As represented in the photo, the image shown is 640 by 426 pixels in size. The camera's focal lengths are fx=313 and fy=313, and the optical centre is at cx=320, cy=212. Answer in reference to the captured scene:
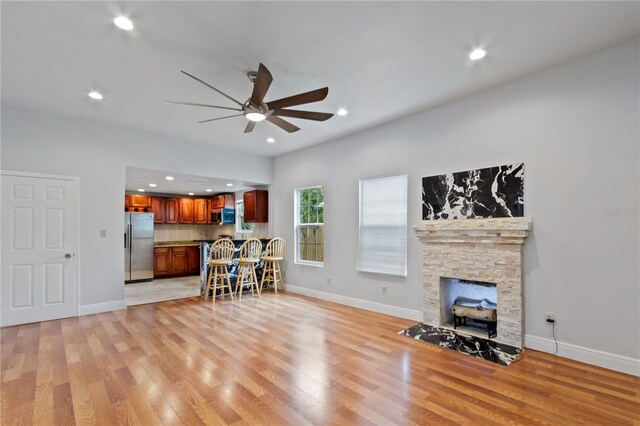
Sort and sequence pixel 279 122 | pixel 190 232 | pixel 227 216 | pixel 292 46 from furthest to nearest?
pixel 190 232 < pixel 227 216 < pixel 279 122 < pixel 292 46

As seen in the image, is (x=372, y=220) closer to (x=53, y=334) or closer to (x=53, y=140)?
(x=53, y=334)

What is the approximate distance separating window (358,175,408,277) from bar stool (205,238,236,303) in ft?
7.99

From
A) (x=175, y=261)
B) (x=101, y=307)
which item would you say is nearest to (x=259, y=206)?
(x=175, y=261)

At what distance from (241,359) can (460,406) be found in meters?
1.99

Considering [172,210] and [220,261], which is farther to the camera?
[172,210]

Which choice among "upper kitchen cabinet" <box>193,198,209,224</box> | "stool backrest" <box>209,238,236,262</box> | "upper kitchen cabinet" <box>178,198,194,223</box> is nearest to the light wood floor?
"stool backrest" <box>209,238,236,262</box>

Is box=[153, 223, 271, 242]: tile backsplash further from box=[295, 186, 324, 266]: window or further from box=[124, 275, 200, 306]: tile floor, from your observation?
box=[295, 186, 324, 266]: window

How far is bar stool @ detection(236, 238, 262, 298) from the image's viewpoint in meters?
6.01

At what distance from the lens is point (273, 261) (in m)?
6.39

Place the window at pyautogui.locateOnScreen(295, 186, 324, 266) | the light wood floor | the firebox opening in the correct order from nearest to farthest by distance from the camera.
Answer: the light wood floor → the firebox opening → the window at pyautogui.locateOnScreen(295, 186, 324, 266)

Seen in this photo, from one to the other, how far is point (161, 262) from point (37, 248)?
13.0ft

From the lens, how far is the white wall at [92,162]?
4.35 m

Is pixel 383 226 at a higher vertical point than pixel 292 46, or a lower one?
lower

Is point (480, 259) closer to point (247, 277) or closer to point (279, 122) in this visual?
point (279, 122)
